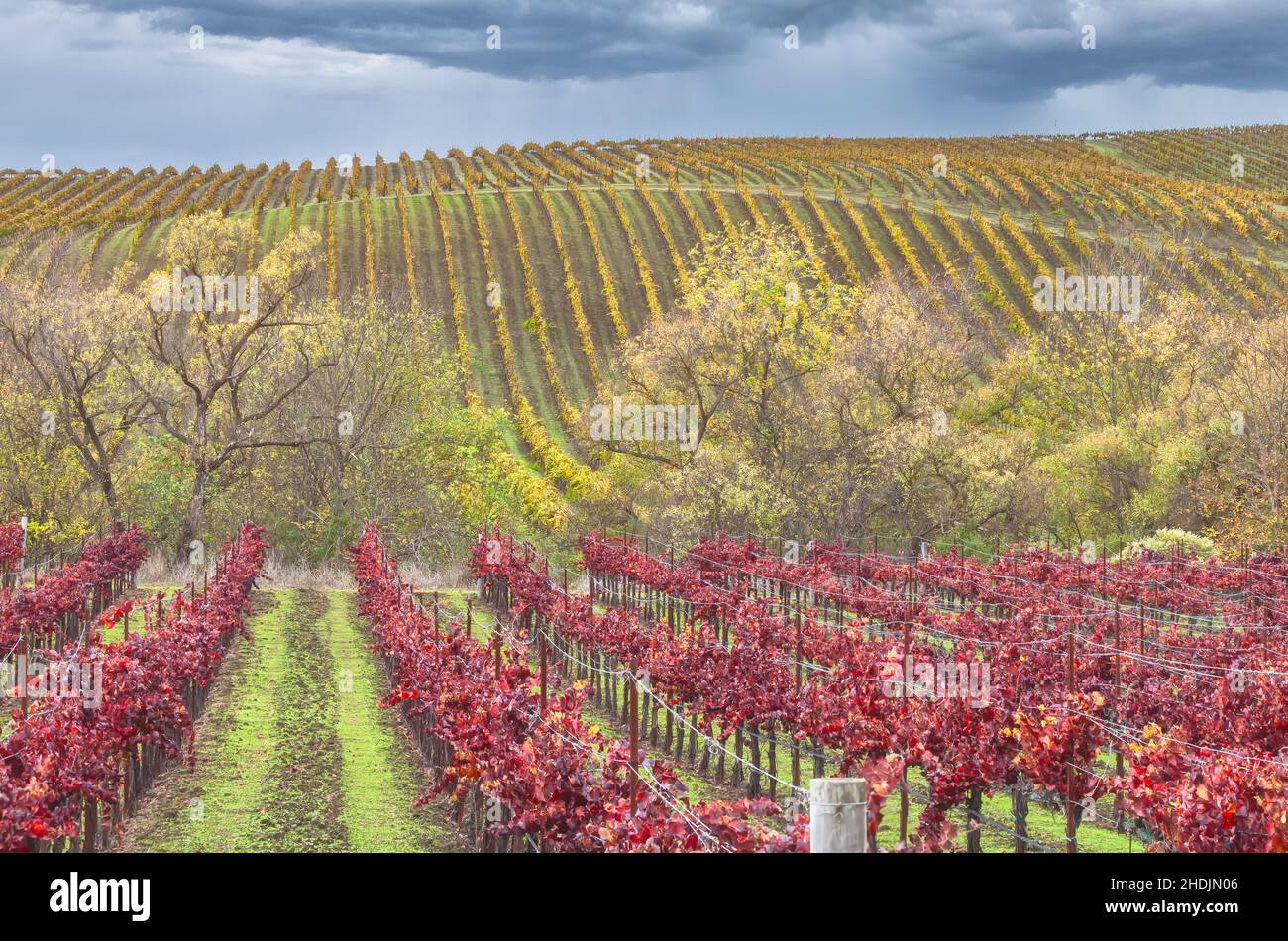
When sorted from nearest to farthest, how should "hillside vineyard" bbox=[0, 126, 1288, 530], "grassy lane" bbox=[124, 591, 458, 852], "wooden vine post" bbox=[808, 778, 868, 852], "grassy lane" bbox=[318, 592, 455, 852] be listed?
"wooden vine post" bbox=[808, 778, 868, 852] → "grassy lane" bbox=[124, 591, 458, 852] → "grassy lane" bbox=[318, 592, 455, 852] → "hillside vineyard" bbox=[0, 126, 1288, 530]

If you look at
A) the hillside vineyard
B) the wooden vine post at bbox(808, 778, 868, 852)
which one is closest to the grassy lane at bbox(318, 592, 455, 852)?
the wooden vine post at bbox(808, 778, 868, 852)

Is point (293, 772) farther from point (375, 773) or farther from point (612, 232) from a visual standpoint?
point (612, 232)

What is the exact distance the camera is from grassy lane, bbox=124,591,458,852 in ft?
49.9

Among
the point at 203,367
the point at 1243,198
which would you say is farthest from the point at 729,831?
the point at 1243,198

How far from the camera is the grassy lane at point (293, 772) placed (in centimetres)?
1520

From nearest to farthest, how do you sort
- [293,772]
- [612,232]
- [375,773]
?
[293,772]
[375,773]
[612,232]

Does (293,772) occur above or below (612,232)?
below

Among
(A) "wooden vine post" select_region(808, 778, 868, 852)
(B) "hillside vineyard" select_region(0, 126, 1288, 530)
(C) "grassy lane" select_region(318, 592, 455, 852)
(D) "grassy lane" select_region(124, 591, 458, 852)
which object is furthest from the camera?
(B) "hillside vineyard" select_region(0, 126, 1288, 530)

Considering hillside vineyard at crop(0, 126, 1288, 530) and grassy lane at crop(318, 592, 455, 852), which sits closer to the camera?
grassy lane at crop(318, 592, 455, 852)

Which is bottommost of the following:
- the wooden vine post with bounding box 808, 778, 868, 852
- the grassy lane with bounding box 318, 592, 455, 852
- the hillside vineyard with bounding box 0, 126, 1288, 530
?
the grassy lane with bounding box 318, 592, 455, 852

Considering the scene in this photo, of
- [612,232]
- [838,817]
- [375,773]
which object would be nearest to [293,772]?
[375,773]

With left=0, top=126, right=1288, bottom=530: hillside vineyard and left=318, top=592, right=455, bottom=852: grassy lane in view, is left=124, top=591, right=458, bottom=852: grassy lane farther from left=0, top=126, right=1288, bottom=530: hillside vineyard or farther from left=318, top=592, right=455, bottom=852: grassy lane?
left=0, top=126, right=1288, bottom=530: hillside vineyard

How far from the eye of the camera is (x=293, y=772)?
710 inches

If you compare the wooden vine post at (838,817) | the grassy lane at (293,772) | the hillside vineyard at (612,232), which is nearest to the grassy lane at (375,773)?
the grassy lane at (293,772)
